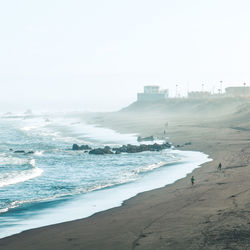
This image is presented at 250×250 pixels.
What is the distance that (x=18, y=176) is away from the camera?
136ft

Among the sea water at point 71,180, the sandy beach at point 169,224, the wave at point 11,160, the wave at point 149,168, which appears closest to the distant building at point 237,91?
the sea water at point 71,180

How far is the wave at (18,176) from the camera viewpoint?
127ft

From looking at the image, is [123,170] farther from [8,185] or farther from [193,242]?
[193,242]

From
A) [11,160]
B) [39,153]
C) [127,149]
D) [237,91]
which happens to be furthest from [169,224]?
[237,91]

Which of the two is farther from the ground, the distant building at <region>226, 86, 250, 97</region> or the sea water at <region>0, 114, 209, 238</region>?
the distant building at <region>226, 86, 250, 97</region>

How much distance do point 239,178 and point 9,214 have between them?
15827 millimetres

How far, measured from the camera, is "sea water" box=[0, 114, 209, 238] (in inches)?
1103

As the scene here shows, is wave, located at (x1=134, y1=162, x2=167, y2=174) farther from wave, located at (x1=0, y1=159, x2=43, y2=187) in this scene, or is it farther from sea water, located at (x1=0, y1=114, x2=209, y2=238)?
wave, located at (x1=0, y1=159, x2=43, y2=187)

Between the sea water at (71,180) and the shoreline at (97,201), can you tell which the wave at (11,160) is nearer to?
the sea water at (71,180)

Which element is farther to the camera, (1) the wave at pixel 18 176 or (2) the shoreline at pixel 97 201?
(1) the wave at pixel 18 176

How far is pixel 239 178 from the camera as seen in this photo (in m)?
33.8

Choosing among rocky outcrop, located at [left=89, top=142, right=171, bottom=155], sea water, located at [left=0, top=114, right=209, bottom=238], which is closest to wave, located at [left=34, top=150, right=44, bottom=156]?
sea water, located at [left=0, top=114, right=209, bottom=238]

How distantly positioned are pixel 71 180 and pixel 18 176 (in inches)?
213

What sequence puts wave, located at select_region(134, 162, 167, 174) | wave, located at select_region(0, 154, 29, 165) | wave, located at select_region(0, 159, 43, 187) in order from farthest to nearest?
wave, located at select_region(0, 154, 29, 165) < wave, located at select_region(134, 162, 167, 174) < wave, located at select_region(0, 159, 43, 187)
